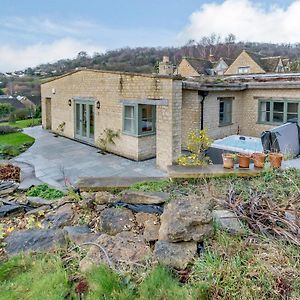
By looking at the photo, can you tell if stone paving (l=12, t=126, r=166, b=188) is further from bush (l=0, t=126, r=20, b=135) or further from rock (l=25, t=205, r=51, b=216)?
bush (l=0, t=126, r=20, b=135)

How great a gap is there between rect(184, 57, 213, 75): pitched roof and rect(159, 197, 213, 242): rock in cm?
2894

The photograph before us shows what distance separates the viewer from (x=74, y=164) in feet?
40.1

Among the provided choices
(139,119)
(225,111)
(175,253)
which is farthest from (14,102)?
(175,253)

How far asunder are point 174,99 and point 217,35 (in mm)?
52126

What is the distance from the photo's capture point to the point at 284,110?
14523 mm

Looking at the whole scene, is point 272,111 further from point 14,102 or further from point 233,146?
point 14,102

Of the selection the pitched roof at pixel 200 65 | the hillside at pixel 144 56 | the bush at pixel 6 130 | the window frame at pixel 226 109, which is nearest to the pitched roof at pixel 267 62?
the pitched roof at pixel 200 65

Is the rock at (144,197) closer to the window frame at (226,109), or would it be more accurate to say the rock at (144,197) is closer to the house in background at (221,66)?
the window frame at (226,109)

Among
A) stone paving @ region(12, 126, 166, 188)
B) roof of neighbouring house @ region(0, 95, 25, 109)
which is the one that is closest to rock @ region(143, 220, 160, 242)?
stone paving @ region(12, 126, 166, 188)

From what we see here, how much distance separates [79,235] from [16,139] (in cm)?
1517

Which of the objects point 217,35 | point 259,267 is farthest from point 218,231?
point 217,35

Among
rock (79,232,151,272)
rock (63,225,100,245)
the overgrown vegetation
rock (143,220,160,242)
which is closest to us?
rock (79,232,151,272)

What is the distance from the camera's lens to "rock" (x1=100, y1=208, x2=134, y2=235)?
158 inches

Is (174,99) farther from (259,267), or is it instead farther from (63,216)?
(259,267)
